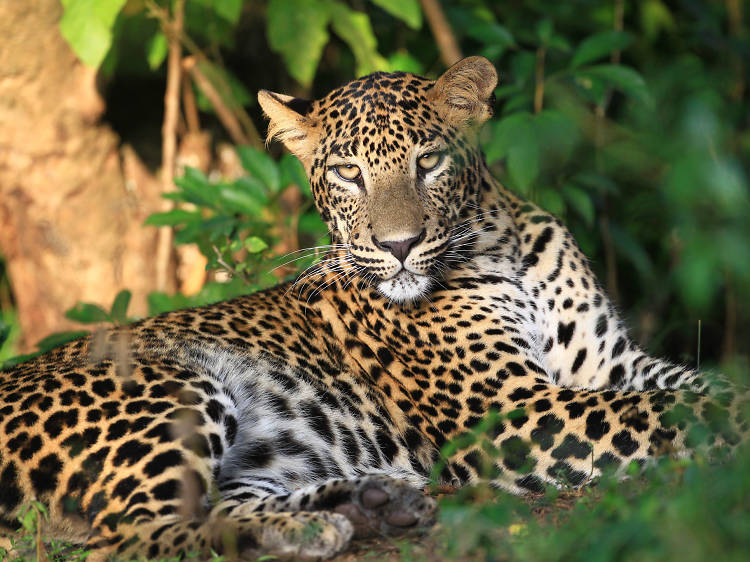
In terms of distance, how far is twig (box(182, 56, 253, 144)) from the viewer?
10062 mm

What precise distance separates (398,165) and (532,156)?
4.99 feet

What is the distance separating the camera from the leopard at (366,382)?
4.37 meters

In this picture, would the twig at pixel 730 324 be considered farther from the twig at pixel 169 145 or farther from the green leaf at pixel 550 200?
the twig at pixel 169 145

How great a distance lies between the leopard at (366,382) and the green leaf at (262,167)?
1.29m

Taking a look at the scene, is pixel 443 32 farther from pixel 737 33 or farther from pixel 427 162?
pixel 427 162

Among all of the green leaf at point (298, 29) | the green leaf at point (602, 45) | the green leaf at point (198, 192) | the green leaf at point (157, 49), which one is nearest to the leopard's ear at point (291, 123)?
the green leaf at point (198, 192)

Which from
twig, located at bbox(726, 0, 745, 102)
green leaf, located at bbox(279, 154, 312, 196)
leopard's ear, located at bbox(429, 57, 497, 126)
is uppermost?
twig, located at bbox(726, 0, 745, 102)

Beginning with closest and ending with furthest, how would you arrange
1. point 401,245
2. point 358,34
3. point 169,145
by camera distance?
1. point 401,245
2. point 358,34
3. point 169,145

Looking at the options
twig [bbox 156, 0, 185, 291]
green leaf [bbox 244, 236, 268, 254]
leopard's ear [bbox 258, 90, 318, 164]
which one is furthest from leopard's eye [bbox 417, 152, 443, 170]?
twig [bbox 156, 0, 185, 291]

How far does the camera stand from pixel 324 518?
13.4 ft

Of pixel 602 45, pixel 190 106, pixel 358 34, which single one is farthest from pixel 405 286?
pixel 190 106

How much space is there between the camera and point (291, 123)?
6.20 metres

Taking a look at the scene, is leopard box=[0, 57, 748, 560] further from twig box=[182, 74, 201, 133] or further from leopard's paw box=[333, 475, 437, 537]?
twig box=[182, 74, 201, 133]

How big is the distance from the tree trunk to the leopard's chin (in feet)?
17.1
